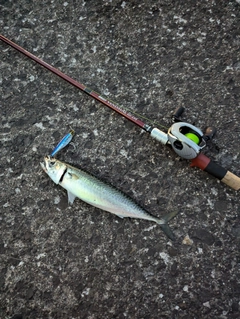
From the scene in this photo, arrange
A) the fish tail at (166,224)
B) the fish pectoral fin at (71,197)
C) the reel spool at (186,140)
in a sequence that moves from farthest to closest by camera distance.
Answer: the fish pectoral fin at (71,197)
the fish tail at (166,224)
the reel spool at (186,140)

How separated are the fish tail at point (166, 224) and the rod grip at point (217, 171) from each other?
39 centimetres

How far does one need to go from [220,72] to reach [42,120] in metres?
1.50

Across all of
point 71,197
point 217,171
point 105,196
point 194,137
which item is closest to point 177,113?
point 194,137

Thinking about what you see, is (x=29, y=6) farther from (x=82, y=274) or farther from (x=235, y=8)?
(x=82, y=274)

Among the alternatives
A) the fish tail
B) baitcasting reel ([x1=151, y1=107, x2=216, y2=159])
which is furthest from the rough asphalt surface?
baitcasting reel ([x1=151, y1=107, x2=216, y2=159])

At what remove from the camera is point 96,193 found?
8.64ft

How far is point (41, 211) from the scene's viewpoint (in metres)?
2.77

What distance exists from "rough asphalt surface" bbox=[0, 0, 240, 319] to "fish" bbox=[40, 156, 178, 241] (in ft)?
0.23

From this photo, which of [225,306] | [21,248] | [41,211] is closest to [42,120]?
[41,211]

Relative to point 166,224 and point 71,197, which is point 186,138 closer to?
point 166,224

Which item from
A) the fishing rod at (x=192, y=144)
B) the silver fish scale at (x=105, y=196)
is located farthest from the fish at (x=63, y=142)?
the fishing rod at (x=192, y=144)

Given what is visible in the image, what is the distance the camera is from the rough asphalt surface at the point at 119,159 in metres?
2.55

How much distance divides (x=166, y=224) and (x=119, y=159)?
0.61 m

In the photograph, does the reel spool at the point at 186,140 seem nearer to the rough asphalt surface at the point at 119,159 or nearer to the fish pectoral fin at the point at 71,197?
the rough asphalt surface at the point at 119,159
